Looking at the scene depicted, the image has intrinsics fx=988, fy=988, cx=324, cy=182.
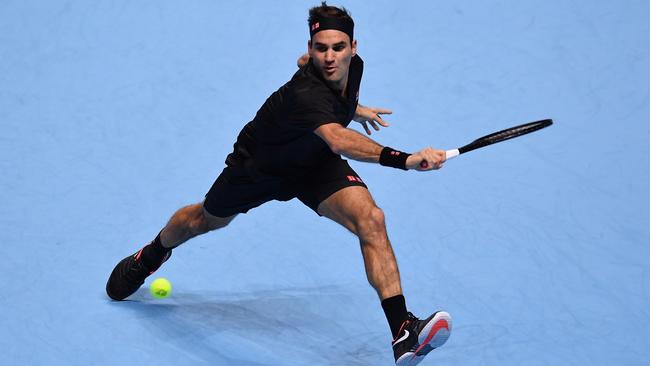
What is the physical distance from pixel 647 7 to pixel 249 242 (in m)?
4.01

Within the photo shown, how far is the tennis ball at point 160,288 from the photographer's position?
5.59 metres

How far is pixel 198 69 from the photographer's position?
24.1ft

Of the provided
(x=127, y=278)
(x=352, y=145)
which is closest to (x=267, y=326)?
(x=127, y=278)

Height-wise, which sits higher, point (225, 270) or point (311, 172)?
point (311, 172)

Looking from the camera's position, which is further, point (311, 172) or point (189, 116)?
point (189, 116)

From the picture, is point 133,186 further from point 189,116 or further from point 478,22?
point 478,22

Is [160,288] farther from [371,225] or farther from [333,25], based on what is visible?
[333,25]

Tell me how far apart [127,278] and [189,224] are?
48 cm

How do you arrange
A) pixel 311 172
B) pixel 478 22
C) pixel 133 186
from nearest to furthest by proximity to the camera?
1. pixel 311 172
2. pixel 133 186
3. pixel 478 22

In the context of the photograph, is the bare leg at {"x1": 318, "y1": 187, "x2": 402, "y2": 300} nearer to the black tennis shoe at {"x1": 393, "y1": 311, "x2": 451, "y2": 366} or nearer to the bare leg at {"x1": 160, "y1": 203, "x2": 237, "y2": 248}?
the black tennis shoe at {"x1": 393, "y1": 311, "x2": 451, "y2": 366}

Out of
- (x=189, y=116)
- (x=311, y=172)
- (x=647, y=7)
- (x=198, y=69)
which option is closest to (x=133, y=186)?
(x=189, y=116)

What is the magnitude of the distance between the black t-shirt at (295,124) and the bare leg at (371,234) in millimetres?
298

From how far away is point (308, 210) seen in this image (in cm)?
639

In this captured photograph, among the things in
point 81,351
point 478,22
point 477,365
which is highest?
point 478,22
